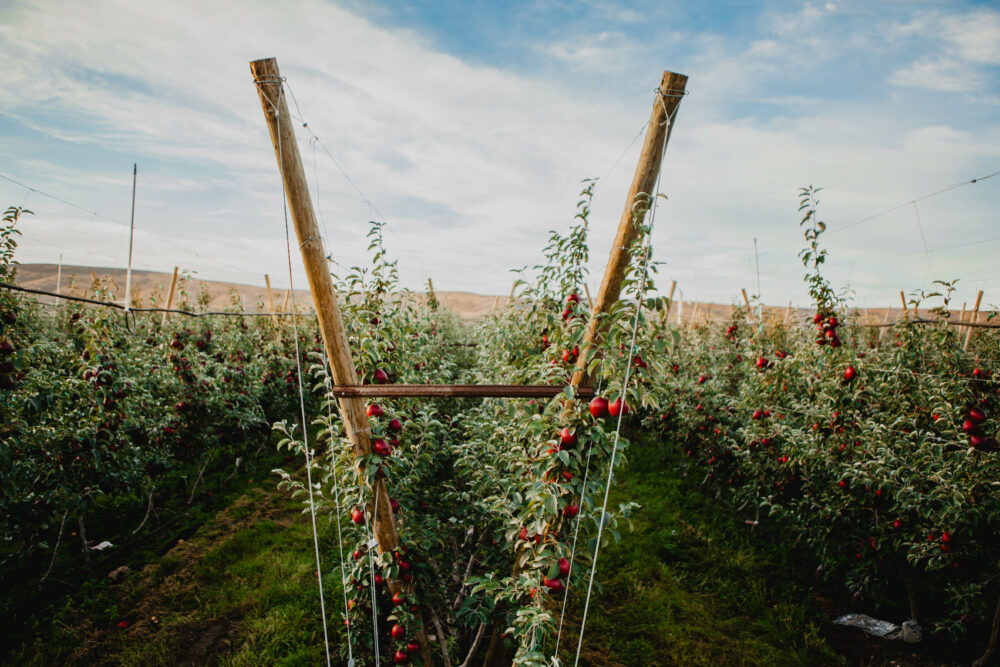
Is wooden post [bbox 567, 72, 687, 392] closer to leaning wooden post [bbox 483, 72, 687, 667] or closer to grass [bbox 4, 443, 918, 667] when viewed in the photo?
leaning wooden post [bbox 483, 72, 687, 667]

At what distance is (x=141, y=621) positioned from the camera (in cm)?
318

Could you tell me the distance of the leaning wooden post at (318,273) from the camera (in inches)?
67.4

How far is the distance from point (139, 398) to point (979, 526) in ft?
21.7

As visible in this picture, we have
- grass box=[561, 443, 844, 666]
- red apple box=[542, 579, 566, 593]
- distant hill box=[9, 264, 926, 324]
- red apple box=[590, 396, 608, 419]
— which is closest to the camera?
red apple box=[590, 396, 608, 419]

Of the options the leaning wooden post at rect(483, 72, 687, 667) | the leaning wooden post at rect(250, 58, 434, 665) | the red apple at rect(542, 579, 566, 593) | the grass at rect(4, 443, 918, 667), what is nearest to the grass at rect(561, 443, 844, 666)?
the grass at rect(4, 443, 918, 667)

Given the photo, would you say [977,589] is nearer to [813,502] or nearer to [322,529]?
[813,502]

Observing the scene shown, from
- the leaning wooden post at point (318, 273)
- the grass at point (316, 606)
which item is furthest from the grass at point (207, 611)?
the leaning wooden post at point (318, 273)

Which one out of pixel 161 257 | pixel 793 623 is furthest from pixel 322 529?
pixel 161 257

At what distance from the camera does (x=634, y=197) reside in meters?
1.78

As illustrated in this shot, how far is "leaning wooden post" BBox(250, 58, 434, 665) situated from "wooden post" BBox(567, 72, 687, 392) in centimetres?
106

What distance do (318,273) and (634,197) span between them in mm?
1380

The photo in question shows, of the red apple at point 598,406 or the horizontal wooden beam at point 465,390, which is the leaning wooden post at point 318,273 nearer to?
the horizontal wooden beam at point 465,390

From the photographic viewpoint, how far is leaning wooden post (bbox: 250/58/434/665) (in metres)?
1.71

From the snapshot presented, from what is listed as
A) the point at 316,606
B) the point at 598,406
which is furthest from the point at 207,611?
the point at 598,406
